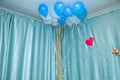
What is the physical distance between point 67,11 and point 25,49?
88 centimetres

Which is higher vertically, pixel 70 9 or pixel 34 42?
pixel 70 9

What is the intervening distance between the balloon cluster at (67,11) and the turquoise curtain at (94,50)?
50 cm

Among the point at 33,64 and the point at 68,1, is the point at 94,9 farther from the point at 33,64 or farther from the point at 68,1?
the point at 33,64

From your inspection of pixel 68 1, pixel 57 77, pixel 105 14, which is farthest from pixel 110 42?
pixel 57 77

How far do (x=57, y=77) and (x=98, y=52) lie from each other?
0.80 meters

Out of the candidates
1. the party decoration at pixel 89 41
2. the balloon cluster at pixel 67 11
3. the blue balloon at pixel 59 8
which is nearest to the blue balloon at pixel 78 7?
the balloon cluster at pixel 67 11

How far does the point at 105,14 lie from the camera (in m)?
2.38

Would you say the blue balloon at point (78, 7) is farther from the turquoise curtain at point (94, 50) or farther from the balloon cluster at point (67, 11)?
the turquoise curtain at point (94, 50)

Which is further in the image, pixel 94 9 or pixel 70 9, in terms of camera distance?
pixel 94 9

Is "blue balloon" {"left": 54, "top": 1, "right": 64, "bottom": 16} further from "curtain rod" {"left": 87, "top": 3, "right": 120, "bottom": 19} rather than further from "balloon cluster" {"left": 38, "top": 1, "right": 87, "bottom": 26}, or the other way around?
"curtain rod" {"left": 87, "top": 3, "right": 120, "bottom": 19}

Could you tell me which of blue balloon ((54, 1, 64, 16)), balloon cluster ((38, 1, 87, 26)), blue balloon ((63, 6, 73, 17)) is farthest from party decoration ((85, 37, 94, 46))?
blue balloon ((54, 1, 64, 16))

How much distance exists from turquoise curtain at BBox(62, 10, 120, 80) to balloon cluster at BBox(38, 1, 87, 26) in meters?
0.50

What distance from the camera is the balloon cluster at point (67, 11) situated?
191cm

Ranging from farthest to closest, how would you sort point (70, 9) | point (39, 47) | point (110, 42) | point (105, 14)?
point (39, 47) < point (105, 14) < point (110, 42) < point (70, 9)
